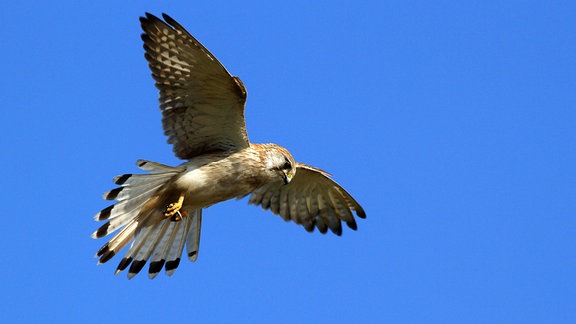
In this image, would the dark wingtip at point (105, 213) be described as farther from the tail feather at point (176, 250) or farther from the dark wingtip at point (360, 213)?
the dark wingtip at point (360, 213)

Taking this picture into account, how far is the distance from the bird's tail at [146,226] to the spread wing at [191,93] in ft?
1.63

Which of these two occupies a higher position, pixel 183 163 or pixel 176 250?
pixel 183 163

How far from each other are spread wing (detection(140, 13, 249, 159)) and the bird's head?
289 millimetres

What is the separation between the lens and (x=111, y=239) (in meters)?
9.56

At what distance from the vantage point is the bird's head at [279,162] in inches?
378

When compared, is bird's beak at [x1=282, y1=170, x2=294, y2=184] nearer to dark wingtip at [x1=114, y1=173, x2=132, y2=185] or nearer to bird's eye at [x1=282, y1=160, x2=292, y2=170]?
bird's eye at [x1=282, y1=160, x2=292, y2=170]

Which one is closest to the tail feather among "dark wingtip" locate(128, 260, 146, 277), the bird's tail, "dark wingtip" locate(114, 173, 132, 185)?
the bird's tail

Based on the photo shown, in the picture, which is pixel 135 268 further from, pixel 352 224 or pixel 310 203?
pixel 352 224

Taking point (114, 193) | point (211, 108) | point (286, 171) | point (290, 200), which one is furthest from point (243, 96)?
point (290, 200)

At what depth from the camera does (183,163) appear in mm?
9469

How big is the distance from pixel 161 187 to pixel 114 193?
469 millimetres

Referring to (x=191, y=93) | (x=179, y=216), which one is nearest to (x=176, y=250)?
(x=179, y=216)

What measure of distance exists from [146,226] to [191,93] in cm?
150

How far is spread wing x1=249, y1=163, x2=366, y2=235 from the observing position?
11.1 meters
